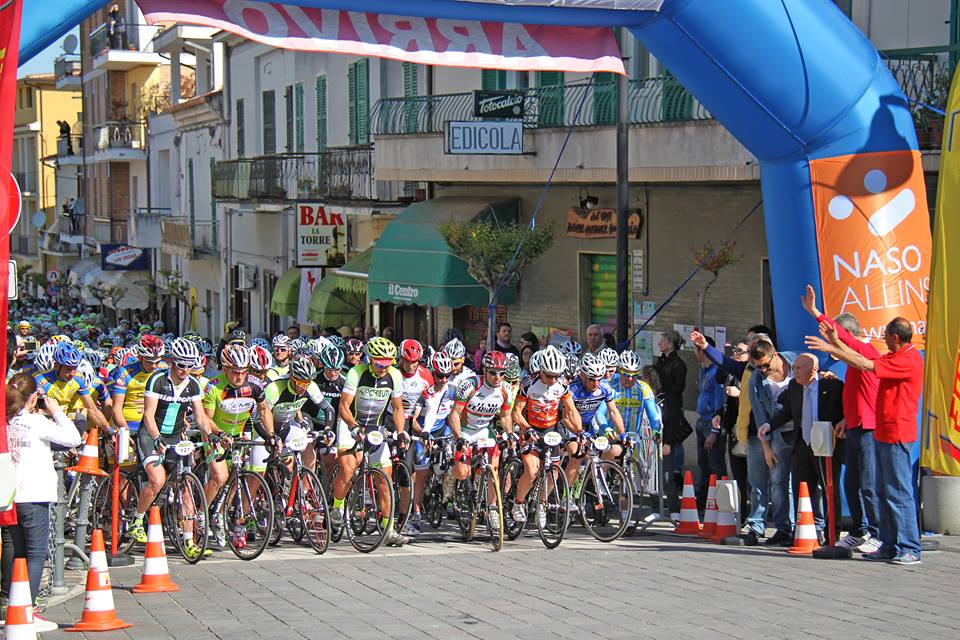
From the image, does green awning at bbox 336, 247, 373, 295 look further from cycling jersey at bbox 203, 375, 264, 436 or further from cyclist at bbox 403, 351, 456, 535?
cycling jersey at bbox 203, 375, 264, 436

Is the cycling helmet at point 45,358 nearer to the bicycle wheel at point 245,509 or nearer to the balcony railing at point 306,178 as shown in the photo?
the bicycle wheel at point 245,509

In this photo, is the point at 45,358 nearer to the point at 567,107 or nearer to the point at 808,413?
the point at 808,413

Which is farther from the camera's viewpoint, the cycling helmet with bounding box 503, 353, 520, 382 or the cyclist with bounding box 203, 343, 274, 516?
the cycling helmet with bounding box 503, 353, 520, 382

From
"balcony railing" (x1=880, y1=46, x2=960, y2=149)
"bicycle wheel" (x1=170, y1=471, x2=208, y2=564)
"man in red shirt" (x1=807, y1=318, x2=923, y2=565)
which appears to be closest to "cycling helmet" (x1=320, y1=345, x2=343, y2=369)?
"bicycle wheel" (x1=170, y1=471, x2=208, y2=564)

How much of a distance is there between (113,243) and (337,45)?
51.7 metres

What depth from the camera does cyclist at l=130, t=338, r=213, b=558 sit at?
12477mm

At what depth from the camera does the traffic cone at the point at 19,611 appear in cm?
800

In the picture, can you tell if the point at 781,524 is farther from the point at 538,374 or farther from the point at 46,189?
the point at 46,189

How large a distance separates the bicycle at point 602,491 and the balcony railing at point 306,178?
54.5 feet

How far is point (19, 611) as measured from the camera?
26.4ft

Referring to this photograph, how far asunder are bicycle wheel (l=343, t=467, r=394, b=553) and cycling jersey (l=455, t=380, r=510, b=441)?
0.86 metres

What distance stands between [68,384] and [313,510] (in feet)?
8.16

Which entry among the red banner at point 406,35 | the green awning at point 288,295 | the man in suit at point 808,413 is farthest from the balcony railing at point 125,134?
the man in suit at point 808,413

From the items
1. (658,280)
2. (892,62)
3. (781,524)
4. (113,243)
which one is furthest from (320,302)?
(113,243)
